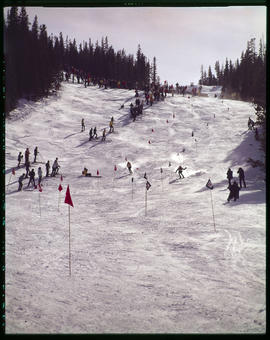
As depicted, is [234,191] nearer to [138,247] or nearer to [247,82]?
[138,247]

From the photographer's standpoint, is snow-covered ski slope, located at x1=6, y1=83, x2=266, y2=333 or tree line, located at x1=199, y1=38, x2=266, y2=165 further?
tree line, located at x1=199, y1=38, x2=266, y2=165

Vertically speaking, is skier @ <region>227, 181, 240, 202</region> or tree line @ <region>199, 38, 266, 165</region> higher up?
tree line @ <region>199, 38, 266, 165</region>

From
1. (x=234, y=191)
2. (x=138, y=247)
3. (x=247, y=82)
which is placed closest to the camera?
(x=138, y=247)

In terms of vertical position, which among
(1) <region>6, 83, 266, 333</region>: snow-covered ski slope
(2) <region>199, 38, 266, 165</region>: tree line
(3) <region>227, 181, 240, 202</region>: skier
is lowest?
(1) <region>6, 83, 266, 333</region>: snow-covered ski slope

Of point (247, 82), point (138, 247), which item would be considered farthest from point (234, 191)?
point (247, 82)

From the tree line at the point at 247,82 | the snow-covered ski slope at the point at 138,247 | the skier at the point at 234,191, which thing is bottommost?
the snow-covered ski slope at the point at 138,247

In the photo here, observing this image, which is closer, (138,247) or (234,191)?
(138,247)
